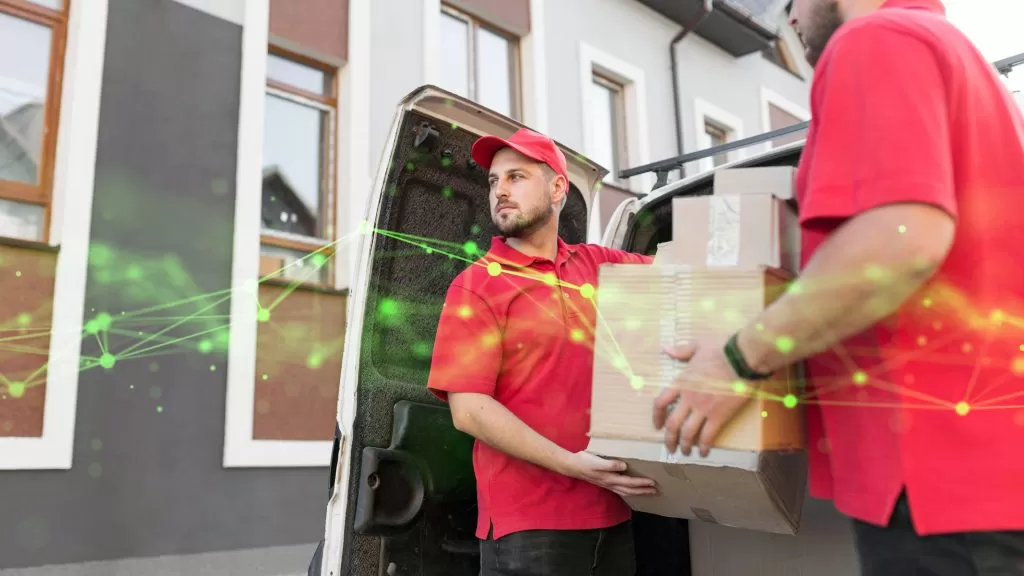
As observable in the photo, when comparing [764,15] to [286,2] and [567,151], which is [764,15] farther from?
[567,151]

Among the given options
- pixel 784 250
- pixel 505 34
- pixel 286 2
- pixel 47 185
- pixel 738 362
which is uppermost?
pixel 505 34

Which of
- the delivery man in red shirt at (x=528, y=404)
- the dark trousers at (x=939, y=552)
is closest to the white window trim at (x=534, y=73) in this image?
the delivery man in red shirt at (x=528, y=404)

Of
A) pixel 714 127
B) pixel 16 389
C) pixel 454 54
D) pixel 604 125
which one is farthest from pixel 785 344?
pixel 714 127

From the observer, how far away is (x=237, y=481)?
253 inches

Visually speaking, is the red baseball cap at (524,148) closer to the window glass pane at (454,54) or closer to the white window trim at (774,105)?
the window glass pane at (454,54)

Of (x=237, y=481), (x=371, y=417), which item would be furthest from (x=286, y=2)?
(x=371, y=417)

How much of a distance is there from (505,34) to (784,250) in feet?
30.0

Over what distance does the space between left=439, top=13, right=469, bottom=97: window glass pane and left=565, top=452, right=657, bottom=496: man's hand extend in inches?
299

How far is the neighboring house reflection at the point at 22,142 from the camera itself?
5.93 meters

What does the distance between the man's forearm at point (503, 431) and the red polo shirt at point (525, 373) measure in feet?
0.15

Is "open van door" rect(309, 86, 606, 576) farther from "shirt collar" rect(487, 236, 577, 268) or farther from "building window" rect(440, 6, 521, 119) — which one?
"building window" rect(440, 6, 521, 119)

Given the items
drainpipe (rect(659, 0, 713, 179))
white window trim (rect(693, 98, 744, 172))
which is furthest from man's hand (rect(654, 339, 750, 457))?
white window trim (rect(693, 98, 744, 172))

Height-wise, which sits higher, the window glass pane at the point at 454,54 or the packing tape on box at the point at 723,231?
the window glass pane at the point at 454,54

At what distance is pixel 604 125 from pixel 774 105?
455 centimetres
